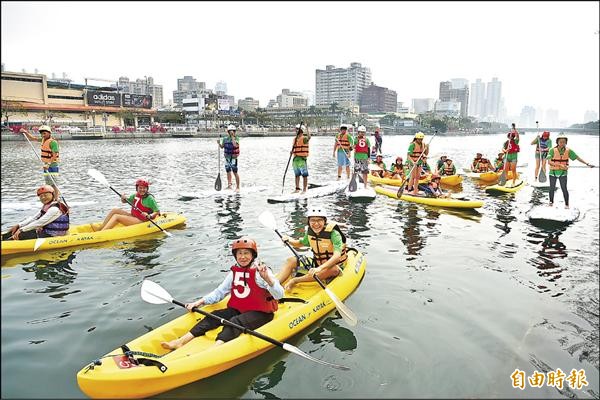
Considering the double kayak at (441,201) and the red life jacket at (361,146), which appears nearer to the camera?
the double kayak at (441,201)

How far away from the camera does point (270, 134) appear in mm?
92312

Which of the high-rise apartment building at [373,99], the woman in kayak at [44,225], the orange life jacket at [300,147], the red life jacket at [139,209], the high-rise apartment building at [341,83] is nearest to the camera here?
the woman in kayak at [44,225]

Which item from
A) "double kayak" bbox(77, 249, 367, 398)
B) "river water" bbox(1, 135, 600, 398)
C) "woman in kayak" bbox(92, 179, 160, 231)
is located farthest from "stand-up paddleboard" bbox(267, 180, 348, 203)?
"double kayak" bbox(77, 249, 367, 398)

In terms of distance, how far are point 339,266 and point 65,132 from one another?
198 feet

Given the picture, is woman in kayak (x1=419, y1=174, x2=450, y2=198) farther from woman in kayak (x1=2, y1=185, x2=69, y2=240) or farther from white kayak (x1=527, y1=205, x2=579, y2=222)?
woman in kayak (x1=2, y1=185, x2=69, y2=240)

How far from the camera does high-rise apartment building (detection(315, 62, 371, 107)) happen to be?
627 ft

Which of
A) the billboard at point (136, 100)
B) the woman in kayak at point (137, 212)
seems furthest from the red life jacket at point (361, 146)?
the billboard at point (136, 100)

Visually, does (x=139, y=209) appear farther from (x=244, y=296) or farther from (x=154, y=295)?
(x=244, y=296)

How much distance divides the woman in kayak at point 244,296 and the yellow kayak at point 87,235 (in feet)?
16.1

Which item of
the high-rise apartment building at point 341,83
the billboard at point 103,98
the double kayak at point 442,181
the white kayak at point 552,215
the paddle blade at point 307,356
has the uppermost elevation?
the high-rise apartment building at point 341,83

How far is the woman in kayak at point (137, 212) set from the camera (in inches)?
371

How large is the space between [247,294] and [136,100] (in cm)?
8868

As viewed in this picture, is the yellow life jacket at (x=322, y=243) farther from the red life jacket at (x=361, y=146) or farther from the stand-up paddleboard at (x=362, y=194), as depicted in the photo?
the red life jacket at (x=361, y=146)

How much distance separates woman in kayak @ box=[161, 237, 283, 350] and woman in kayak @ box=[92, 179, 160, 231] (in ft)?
16.7
